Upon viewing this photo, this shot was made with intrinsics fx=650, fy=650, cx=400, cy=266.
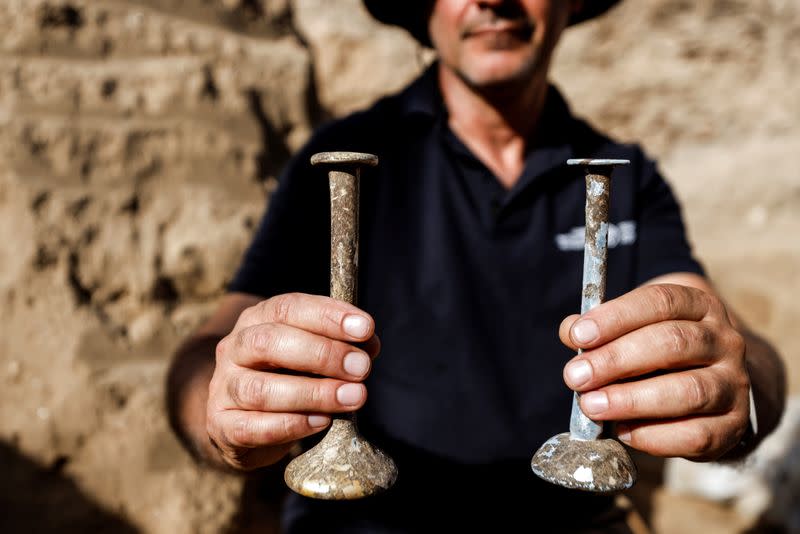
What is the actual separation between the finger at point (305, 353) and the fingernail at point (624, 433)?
428mm

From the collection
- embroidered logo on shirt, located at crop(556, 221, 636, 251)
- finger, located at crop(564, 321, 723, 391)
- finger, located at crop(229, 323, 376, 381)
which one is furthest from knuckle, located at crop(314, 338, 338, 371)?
embroidered logo on shirt, located at crop(556, 221, 636, 251)

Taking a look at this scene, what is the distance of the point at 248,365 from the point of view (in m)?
1.01

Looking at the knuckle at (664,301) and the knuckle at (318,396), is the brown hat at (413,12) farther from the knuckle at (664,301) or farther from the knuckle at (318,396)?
the knuckle at (318,396)

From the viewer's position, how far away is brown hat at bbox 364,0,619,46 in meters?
1.95

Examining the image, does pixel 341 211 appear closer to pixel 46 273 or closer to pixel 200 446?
pixel 200 446

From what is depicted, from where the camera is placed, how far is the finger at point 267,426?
98cm

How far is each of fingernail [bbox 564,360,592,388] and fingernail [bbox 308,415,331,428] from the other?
1.23 ft

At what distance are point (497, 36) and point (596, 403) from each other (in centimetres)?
99

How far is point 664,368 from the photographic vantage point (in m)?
1.00

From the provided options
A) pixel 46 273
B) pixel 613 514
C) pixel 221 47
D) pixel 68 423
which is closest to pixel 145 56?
pixel 221 47

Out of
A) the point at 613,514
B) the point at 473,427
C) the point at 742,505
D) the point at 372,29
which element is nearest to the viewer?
the point at 473,427

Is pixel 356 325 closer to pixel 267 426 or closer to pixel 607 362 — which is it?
pixel 267 426

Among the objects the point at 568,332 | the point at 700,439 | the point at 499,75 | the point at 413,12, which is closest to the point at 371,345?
the point at 568,332

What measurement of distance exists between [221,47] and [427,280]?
1029mm
